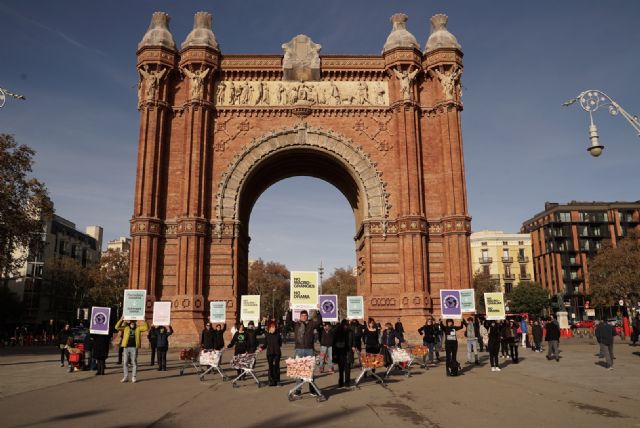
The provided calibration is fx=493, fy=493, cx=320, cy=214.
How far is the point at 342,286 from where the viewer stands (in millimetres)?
104812

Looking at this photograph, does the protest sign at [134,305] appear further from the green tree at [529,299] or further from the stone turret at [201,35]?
the green tree at [529,299]

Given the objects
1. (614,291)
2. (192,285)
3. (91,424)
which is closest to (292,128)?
(192,285)

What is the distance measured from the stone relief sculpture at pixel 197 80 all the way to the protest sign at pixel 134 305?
13.1 m

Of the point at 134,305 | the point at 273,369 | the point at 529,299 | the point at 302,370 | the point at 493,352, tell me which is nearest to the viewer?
the point at 302,370

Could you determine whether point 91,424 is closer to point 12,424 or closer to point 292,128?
point 12,424

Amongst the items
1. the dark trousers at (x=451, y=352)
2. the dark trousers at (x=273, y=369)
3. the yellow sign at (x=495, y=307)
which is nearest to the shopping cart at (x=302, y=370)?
the dark trousers at (x=273, y=369)

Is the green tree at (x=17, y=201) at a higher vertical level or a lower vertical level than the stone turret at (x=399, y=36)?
lower

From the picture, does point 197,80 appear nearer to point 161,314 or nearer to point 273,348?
point 161,314

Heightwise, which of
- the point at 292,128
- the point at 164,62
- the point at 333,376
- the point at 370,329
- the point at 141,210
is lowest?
the point at 333,376

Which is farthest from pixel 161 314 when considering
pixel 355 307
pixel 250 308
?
pixel 355 307

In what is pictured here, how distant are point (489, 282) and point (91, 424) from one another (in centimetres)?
7744

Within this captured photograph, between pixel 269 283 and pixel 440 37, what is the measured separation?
7155 centimetres

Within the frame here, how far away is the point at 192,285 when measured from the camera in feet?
91.7

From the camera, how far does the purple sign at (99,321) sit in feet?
60.2
